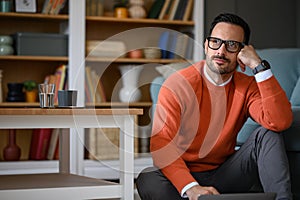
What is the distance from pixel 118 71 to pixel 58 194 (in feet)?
7.37

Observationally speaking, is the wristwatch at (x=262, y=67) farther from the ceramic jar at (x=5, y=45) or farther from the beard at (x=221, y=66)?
the ceramic jar at (x=5, y=45)

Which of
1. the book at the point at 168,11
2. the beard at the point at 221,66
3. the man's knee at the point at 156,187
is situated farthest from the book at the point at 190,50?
the man's knee at the point at 156,187

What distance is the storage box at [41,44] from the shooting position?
12.5 feet

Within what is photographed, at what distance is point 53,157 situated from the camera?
12.8 ft

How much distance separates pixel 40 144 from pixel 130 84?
767 mm

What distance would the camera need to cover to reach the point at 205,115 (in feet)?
7.57

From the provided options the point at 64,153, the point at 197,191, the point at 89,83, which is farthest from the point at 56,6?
the point at 197,191

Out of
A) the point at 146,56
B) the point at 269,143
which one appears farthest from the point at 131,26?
the point at 269,143

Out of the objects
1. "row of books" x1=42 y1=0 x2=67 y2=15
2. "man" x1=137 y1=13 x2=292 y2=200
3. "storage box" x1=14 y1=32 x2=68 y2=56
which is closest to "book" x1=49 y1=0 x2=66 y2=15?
"row of books" x1=42 y1=0 x2=67 y2=15

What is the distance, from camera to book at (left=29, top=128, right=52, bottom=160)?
3.90m

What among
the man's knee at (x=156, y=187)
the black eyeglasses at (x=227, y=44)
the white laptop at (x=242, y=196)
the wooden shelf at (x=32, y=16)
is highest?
the wooden shelf at (x=32, y=16)

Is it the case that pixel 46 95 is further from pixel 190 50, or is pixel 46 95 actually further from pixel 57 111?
pixel 190 50

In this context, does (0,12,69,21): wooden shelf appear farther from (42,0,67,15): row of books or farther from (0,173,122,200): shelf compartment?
(0,173,122,200): shelf compartment

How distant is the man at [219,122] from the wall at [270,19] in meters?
1.99
